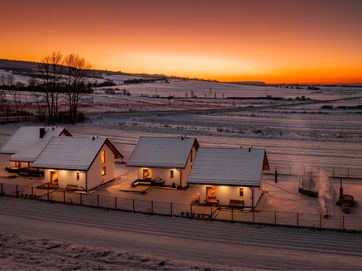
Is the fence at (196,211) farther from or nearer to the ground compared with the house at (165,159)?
nearer to the ground

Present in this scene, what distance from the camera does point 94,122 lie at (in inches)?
3174

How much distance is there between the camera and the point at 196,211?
2723cm

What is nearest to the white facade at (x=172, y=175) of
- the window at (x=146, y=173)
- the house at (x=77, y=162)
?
the window at (x=146, y=173)

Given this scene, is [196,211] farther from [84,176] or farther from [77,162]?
[77,162]

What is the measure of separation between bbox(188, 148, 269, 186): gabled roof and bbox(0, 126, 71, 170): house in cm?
1573

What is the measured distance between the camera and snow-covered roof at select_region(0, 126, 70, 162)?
37.8 meters

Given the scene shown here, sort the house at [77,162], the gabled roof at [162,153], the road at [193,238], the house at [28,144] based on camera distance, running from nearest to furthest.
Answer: the road at [193,238] < the house at [77,162] < the gabled roof at [162,153] < the house at [28,144]

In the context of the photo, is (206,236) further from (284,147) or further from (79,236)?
(284,147)

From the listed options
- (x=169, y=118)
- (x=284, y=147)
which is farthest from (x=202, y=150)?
(x=169, y=118)

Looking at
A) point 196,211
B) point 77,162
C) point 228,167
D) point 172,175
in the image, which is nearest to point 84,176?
point 77,162

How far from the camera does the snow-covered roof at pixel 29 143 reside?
3778 centimetres

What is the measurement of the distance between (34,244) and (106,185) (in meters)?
14.2

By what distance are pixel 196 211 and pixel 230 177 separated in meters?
3.69

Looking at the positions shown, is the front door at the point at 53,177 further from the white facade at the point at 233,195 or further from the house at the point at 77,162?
the white facade at the point at 233,195
